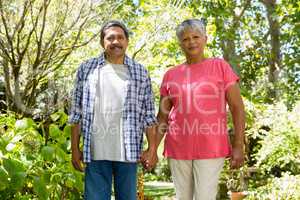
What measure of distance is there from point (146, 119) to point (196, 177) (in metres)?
0.39

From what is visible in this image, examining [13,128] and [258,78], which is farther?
[258,78]

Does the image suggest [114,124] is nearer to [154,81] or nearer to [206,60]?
[206,60]

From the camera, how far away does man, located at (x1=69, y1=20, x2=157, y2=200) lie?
2176mm

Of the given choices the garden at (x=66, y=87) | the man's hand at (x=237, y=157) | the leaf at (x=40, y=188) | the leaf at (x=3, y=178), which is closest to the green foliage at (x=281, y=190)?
the garden at (x=66, y=87)

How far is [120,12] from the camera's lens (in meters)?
5.01

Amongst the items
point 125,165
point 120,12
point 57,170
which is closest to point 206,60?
point 125,165

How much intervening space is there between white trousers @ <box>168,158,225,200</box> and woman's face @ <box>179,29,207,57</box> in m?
0.56

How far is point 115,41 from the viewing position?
2.20m

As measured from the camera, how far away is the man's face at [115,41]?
221 centimetres

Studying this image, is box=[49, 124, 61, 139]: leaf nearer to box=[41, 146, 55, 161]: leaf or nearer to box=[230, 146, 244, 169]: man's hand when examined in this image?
box=[41, 146, 55, 161]: leaf

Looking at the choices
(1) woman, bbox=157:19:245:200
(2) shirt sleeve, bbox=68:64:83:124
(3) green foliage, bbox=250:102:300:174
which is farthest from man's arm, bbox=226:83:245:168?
(3) green foliage, bbox=250:102:300:174

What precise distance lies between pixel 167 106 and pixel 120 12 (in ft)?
9.19

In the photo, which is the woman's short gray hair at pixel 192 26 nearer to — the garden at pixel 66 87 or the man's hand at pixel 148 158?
the man's hand at pixel 148 158

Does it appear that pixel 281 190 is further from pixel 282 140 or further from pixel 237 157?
pixel 237 157
